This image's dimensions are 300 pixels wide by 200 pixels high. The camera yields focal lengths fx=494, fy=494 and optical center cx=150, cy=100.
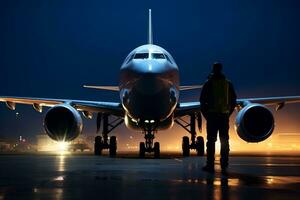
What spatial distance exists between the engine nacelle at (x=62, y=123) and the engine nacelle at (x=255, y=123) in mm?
5512

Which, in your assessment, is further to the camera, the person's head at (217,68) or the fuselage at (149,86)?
the fuselage at (149,86)

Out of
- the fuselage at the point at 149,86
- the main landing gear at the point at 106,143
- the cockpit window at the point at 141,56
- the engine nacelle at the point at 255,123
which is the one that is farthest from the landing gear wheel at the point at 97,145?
the engine nacelle at the point at 255,123

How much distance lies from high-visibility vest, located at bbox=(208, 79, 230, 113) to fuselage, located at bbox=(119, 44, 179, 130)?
6338 millimetres

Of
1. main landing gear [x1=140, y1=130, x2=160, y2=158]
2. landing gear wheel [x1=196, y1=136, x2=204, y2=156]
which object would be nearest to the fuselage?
main landing gear [x1=140, y1=130, x2=160, y2=158]

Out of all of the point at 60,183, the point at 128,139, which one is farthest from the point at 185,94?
the point at 60,183

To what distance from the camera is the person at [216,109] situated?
930cm

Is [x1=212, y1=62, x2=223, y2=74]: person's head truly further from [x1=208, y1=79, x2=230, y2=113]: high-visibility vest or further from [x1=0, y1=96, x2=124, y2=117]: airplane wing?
[x1=0, y1=96, x2=124, y2=117]: airplane wing

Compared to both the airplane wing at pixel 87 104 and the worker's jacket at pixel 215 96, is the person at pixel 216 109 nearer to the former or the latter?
the worker's jacket at pixel 215 96

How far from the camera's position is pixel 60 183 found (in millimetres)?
6328

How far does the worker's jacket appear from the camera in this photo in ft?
30.7

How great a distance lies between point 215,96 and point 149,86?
21.3 ft

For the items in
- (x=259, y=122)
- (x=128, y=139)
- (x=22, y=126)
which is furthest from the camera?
(x=22, y=126)

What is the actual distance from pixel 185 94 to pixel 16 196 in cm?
11334

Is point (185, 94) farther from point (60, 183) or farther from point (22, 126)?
point (60, 183)
